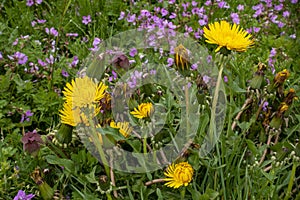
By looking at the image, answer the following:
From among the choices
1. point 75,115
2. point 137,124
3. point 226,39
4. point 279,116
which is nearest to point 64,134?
point 75,115

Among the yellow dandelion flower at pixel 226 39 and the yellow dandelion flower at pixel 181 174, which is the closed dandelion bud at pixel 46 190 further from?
A: the yellow dandelion flower at pixel 226 39

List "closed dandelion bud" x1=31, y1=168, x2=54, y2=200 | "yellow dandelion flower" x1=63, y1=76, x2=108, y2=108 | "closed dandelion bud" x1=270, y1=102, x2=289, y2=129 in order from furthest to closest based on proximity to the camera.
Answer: "closed dandelion bud" x1=270, y1=102, x2=289, y2=129, "closed dandelion bud" x1=31, y1=168, x2=54, y2=200, "yellow dandelion flower" x1=63, y1=76, x2=108, y2=108

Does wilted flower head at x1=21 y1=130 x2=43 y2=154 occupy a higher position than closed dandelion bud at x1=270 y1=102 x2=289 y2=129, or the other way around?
closed dandelion bud at x1=270 y1=102 x2=289 y2=129

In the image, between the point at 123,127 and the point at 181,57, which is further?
the point at 123,127

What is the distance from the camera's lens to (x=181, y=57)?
140cm

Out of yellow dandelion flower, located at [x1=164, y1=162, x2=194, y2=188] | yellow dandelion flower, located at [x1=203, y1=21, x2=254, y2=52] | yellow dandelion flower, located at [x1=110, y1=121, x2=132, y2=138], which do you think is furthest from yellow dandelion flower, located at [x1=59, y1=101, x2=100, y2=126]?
yellow dandelion flower, located at [x1=203, y1=21, x2=254, y2=52]

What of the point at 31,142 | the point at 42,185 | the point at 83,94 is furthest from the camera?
the point at 31,142

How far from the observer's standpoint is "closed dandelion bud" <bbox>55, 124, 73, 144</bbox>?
4.75 feet

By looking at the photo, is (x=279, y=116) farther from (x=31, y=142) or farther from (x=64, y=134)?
(x=31, y=142)

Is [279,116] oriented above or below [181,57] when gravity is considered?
below

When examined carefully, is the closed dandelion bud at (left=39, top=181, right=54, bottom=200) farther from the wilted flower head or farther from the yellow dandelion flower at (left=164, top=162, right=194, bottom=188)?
the yellow dandelion flower at (left=164, top=162, right=194, bottom=188)

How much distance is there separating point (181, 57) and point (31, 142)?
563mm

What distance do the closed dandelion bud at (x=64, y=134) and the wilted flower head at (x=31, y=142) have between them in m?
0.12

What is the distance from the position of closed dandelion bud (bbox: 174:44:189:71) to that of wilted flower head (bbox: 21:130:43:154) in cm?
53
